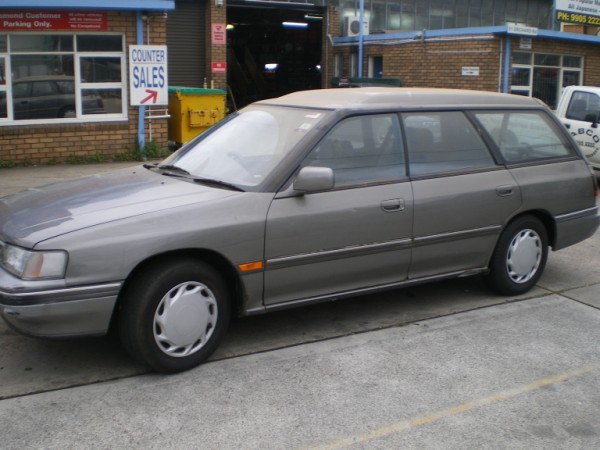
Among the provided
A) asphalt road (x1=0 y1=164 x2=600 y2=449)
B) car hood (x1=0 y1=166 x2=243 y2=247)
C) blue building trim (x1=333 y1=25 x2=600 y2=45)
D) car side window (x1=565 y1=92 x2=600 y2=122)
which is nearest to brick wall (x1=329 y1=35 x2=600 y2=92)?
blue building trim (x1=333 y1=25 x2=600 y2=45)

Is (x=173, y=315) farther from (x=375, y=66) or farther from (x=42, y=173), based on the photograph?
(x=375, y=66)

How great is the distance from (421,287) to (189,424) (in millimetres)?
3029

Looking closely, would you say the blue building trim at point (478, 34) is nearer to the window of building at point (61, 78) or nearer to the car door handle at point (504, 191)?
the window of building at point (61, 78)

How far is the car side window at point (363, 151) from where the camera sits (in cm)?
487

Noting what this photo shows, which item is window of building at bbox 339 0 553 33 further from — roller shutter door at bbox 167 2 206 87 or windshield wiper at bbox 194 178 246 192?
windshield wiper at bbox 194 178 246 192

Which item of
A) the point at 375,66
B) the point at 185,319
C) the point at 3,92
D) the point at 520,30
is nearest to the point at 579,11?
the point at 520,30

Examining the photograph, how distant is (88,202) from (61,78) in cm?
959

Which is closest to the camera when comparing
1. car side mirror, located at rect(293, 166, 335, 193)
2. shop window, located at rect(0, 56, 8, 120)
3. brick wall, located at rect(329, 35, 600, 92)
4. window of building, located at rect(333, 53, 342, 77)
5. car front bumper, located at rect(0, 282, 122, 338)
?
car front bumper, located at rect(0, 282, 122, 338)

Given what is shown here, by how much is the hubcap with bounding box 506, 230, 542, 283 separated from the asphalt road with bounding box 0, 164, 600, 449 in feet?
1.10

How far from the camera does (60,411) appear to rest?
3.88m

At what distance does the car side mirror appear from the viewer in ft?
14.8

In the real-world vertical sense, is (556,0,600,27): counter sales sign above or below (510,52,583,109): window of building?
above

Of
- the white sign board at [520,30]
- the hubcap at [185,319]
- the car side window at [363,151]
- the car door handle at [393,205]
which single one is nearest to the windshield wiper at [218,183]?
the car side window at [363,151]

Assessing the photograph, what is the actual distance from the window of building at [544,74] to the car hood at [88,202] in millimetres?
14799
